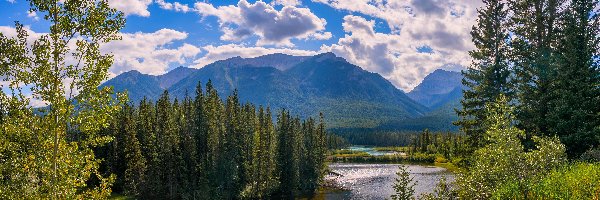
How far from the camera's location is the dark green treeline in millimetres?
70625

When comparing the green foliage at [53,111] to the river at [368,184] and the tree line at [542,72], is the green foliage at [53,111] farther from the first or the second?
the river at [368,184]

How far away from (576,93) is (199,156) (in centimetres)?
5875

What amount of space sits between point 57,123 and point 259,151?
2552 inches

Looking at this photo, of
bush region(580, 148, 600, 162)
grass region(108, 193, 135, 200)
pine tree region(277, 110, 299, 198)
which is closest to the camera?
bush region(580, 148, 600, 162)

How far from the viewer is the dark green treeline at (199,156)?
232 ft

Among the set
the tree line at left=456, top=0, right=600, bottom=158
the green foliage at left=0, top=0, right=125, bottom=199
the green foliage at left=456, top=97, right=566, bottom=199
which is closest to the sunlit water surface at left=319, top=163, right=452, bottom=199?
the tree line at left=456, top=0, right=600, bottom=158

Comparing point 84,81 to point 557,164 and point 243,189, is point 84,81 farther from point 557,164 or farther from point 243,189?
point 243,189

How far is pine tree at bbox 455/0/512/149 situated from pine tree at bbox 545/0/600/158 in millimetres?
4365

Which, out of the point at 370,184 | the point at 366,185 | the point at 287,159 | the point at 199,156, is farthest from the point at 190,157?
the point at 370,184

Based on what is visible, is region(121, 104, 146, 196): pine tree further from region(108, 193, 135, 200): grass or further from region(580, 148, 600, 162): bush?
region(580, 148, 600, 162): bush

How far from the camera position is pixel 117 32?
15.6 meters

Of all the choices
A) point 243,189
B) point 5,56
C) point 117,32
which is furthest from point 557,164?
point 243,189

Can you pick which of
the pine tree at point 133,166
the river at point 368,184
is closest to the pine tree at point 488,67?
the river at point 368,184

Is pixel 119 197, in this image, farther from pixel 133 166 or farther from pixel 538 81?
pixel 538 81
